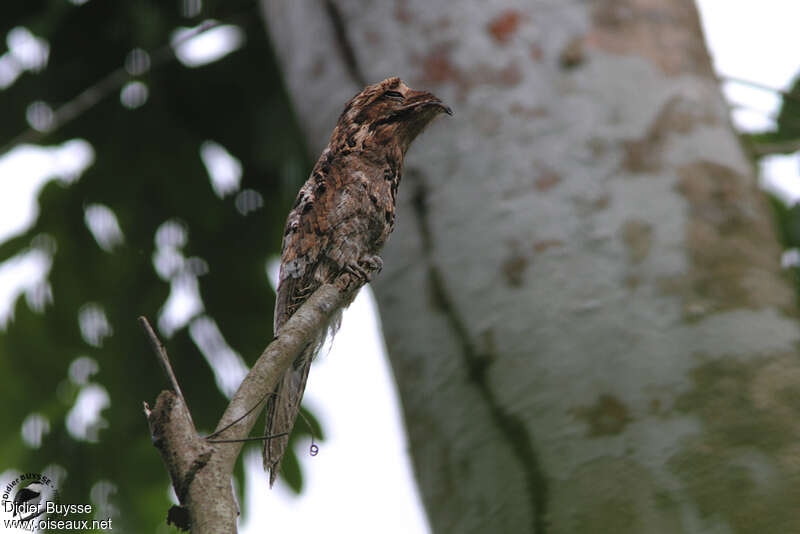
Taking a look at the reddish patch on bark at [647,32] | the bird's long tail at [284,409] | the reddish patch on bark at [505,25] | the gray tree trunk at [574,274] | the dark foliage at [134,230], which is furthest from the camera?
the reddish patch on bark at [647,32]

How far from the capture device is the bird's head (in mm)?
779

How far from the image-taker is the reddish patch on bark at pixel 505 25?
2441mm

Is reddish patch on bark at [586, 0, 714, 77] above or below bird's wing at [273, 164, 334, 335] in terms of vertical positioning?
above

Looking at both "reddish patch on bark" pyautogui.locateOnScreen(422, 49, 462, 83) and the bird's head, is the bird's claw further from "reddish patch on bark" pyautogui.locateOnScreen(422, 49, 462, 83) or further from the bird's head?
"reddish patch on bark" pyautogui.locateOnScreen(422, 49, 462, 83)

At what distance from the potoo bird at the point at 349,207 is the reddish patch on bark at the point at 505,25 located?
1.74 meters

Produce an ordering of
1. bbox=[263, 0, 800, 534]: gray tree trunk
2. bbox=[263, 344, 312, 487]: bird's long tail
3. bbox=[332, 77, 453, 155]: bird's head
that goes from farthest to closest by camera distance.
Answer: bbox=[263, 0, 800, 534]: gray tree trunk < bbox=[332, 77, 453, 155]: bird's head < bbox=[263, 344, 312, 487]: bird's long tail

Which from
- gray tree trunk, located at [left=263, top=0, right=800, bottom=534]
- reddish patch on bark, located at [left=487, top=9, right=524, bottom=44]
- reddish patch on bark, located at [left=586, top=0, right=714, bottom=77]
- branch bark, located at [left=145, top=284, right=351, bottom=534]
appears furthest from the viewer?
reddish patch on bark, located at [left=586, top=0, right=714, bottom=77]

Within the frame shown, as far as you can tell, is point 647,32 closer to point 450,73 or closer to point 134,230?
point 450,73

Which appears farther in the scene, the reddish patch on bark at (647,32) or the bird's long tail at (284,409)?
the reddish patch on bark at (647,32)

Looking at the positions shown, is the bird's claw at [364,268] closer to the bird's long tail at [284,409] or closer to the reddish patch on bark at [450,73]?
the bird's long tail at [284,409]

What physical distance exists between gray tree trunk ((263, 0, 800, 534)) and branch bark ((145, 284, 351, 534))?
4.59 feet

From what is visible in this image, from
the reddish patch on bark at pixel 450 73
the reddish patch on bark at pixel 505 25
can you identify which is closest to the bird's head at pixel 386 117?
the reddish patch on bark at pixel 450 73

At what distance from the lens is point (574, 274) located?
2219mm

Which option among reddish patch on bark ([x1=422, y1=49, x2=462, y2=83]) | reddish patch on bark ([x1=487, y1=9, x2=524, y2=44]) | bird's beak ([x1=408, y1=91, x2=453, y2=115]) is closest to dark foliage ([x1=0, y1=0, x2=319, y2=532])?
bird's beak ([x1=408, y1=91, x2=453, y2=115])
